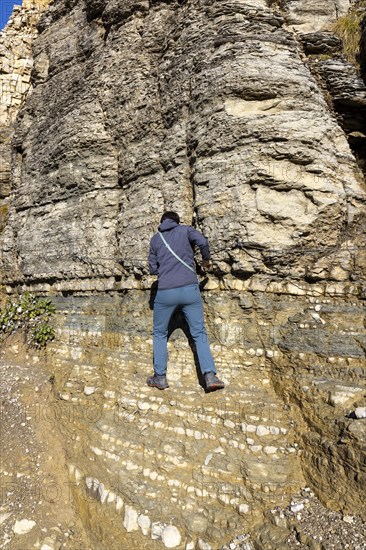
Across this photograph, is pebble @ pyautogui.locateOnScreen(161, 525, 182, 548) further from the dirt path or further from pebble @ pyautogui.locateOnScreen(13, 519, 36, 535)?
pebble @ pyautogui.locateOnScreen(13, 519, 36, 535)

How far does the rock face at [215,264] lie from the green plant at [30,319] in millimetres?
291

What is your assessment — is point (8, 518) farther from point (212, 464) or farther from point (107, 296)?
point (107, 296)

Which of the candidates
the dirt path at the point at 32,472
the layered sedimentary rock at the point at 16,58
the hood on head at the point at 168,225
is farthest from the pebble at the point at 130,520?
the layered sedimentary rock at the point at 16,58

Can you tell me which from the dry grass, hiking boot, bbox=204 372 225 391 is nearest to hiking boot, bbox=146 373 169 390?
hiking boot, bbox=204 372 225 391

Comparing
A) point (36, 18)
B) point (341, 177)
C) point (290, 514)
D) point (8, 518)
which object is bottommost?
point (290, 514)

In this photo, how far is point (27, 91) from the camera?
10.9 m

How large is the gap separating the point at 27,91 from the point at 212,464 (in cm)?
1104

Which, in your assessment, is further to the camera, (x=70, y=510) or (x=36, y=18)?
(x=36, y=18)

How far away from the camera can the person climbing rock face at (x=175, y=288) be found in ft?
15.9

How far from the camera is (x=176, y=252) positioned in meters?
5.02

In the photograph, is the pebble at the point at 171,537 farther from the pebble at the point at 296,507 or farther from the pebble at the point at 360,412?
the pebble at the point at 360,412

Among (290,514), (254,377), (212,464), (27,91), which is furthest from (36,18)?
(290,514)

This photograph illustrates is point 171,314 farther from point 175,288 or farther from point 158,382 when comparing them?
point 158,382

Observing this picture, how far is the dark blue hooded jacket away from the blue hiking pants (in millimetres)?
116
